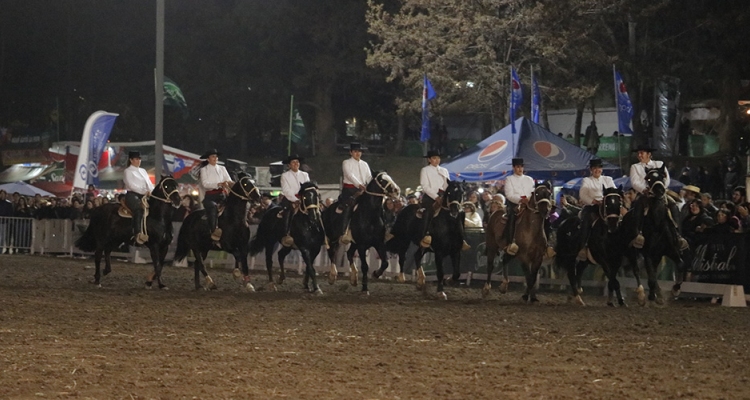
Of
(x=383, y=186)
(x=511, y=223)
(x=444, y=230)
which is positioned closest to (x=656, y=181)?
(x=511, y=223)

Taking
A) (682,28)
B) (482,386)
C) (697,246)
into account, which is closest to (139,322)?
(482,386)

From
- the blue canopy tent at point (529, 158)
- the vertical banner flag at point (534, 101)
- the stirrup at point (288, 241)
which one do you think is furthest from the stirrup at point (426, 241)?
the vertical banner flag at point (534, 101)

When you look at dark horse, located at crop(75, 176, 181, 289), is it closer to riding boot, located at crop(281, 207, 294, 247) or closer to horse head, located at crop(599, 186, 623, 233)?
riding boot, located at crop(281, 207, 294, 247)

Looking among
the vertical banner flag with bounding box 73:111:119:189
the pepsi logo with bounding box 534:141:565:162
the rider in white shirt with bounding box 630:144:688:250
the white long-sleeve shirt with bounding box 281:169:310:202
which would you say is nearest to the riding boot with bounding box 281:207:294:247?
the white long-sleeve shirt with bounding box 281:169:310:202

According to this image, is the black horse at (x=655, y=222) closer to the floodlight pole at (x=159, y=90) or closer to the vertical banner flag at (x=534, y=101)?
the floodlight pole at (x=159, y=90)

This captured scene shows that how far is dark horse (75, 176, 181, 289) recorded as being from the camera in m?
20.1

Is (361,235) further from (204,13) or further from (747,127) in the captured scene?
(204,13)

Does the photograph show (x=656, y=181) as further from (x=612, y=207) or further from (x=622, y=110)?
(x=622, y=110)

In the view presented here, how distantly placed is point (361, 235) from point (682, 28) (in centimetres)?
2709

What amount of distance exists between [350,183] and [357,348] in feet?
28.3

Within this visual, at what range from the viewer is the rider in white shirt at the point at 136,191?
66.3 feet

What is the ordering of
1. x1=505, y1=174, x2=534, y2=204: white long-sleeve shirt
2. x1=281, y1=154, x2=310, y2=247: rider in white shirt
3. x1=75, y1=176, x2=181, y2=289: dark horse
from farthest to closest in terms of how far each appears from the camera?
x1=281, y1=154, x2=310, y2=247: rider in white shirt < x1=75, y1=176, x2=181, y2=289: dark horse < x1=505, y1=174, x2=534, y2=204: white long-sleeve shirt

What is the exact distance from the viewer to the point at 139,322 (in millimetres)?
14180

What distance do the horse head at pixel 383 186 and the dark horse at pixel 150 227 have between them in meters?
3.65
